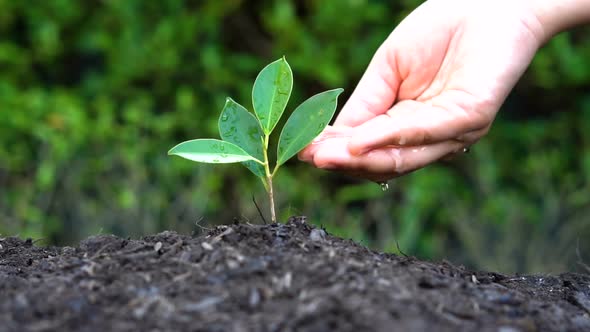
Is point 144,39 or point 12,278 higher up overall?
point 144,39

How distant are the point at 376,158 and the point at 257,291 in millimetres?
703

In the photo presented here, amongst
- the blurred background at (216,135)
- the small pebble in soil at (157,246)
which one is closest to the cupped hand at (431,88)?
the small pebble in soil at (157,246)

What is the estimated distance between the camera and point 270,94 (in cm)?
156

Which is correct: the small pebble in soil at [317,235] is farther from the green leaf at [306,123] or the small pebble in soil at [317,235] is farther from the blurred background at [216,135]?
the blurred background at [216,135]

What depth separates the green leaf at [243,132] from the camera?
5.07 feet

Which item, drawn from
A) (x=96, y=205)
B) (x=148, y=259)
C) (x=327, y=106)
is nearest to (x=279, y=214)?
(x=96, y=205)

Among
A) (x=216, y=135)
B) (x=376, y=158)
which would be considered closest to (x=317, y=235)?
(x=376, y=158)

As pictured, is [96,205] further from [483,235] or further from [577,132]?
[577,132]

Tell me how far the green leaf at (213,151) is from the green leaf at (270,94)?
88mm

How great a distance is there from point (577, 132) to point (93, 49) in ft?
8.19

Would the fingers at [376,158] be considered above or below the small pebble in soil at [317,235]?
above

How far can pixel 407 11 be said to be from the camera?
354 cm

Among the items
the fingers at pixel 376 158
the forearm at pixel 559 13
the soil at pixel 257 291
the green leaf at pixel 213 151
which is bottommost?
the soil at pixel 257 291

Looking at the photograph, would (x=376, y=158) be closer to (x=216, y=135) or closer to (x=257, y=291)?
(x=257, y=291)
